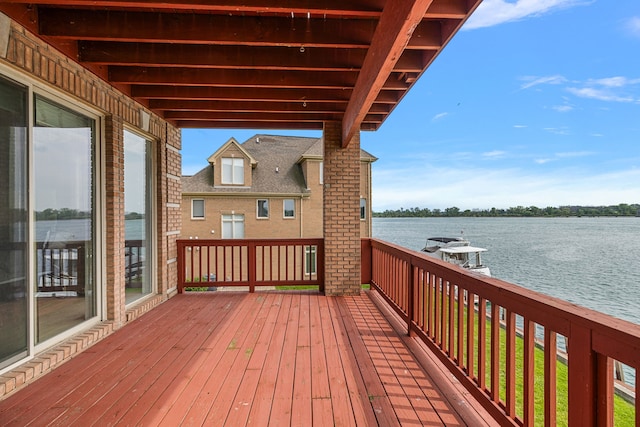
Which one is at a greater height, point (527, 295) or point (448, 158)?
point (448, 158)

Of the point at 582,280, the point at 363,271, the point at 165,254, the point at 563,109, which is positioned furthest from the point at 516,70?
the point at 165,254

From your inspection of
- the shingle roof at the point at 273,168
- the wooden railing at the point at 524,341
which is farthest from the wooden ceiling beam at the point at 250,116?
the shingle roof at the point at 273,168

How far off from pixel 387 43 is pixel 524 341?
1873 millimetres

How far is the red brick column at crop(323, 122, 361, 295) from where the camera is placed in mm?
4770

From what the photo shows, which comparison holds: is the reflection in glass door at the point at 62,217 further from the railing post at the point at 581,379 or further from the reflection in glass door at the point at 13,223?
the railing post at the point at 581,379

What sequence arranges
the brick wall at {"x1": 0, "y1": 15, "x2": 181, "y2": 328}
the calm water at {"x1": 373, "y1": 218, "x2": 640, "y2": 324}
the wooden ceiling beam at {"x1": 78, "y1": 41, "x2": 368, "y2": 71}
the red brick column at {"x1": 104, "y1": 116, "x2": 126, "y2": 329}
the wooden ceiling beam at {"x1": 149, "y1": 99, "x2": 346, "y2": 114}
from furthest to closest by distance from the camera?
the calm water at {"x1": 373, "y1": 218, "x2": 640, "y2": 324} → the wooden ceiling beam at {"x1": 149, "y1": 99, "x2": 346, "y2": 114} → the red brick column at {"x1": 104, "y1": 116, "x2": 126, "y2": 329} → the wooden ceiling beam at {"x1": 78, "y1": 41, "x2": 368, "y2": 71} → the brick wall at {"x1": 0, "y1": 15, "x2": 181, "y2": 328}

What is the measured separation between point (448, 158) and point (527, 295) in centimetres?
4755

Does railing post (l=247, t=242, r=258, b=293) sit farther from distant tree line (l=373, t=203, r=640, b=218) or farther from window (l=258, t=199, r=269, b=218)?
distant tree line (l=373, t=203, r=640, b=218)

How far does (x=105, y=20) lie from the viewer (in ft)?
8.14

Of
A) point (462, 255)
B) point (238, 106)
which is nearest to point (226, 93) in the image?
point (238, 106)

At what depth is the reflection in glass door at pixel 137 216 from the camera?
3791 mm

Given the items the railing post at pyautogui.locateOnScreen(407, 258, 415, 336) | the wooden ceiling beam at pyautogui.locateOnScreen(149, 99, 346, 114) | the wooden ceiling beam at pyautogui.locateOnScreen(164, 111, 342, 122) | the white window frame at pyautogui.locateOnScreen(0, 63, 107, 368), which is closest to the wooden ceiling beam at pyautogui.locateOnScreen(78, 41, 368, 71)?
the white window frame at pyautogui.locateOnScreen(0, 63, 107, 368)

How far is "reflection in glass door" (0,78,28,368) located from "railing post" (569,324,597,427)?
335cm

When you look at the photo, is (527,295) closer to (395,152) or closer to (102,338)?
(102,338)
